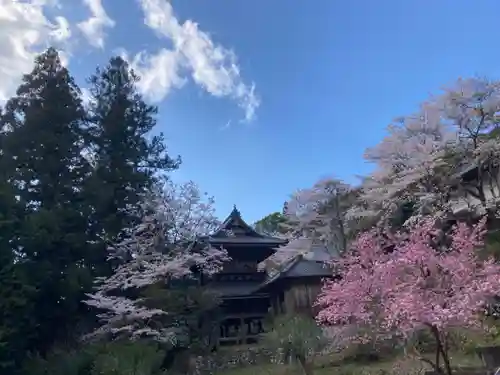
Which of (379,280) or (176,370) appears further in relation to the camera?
(176,370)

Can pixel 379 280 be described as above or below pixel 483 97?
below

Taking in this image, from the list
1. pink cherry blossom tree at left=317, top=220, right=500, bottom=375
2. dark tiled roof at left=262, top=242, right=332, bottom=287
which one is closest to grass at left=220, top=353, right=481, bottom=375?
pink cherry blossom tree at left=317, top=220, right=500, bottom=375

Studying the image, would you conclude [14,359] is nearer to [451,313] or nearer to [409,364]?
[409,364]

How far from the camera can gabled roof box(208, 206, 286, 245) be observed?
22.1 meters

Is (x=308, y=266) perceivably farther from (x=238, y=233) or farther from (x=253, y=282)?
(x=238, y=233)

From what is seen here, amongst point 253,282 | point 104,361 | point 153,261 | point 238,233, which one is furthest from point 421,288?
point 238,233

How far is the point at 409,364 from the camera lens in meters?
11.7

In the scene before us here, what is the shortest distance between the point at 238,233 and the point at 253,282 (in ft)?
8.73

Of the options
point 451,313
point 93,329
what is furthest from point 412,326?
point 93,329

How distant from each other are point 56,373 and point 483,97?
684 inches

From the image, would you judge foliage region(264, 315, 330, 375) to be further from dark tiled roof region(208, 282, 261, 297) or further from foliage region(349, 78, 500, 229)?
dark tiled roof region(208, 282, 261, 297)

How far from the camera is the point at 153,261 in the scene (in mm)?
17031

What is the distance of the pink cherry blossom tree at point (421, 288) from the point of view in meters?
8.00

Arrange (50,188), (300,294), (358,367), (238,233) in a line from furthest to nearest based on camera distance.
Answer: (238,233) < (300,294) < (50,188) < (358,367)
